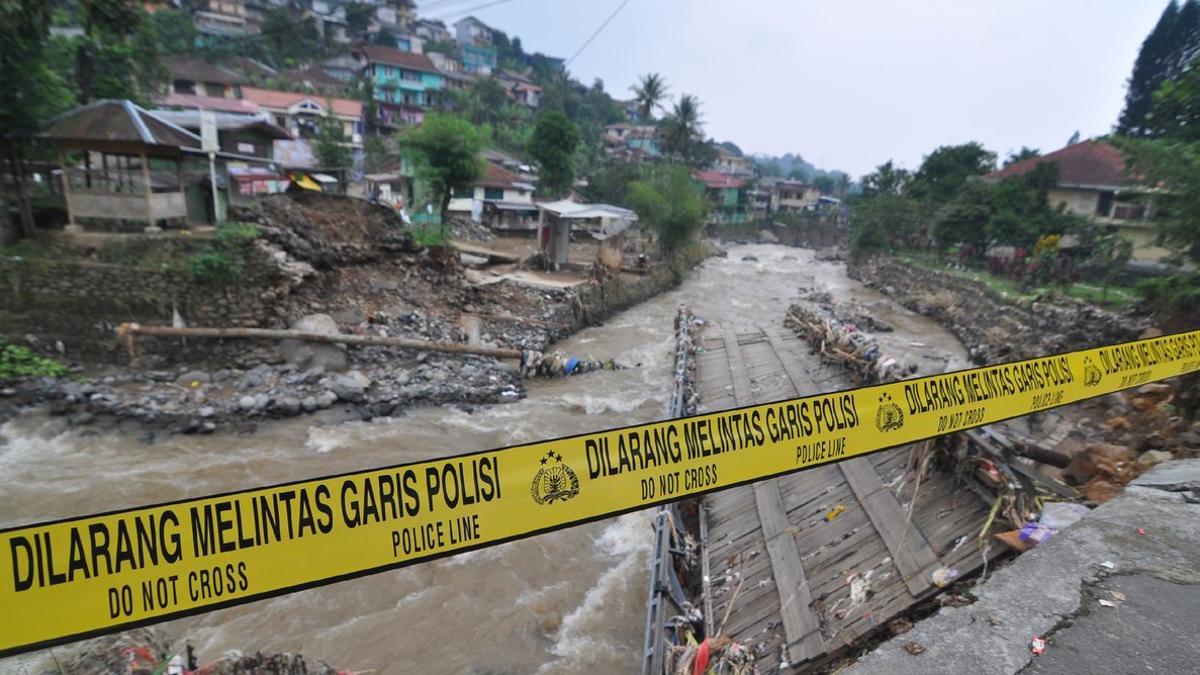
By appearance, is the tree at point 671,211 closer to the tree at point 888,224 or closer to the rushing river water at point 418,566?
the tree at point 888,224

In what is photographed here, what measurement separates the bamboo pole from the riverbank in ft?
0.87

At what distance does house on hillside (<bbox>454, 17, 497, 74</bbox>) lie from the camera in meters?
78.6

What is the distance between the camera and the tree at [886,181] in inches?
1852

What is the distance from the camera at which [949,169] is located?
3853 centimetres

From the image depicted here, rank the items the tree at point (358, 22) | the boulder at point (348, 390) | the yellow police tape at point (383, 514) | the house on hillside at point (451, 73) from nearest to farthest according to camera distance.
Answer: the yellow police tape at point (383, 514)
the boulder at point (348, 390)
the house on hillside at point (451, 73)
the tree at point (358, 22)

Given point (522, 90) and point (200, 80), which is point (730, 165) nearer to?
point (522, 90)

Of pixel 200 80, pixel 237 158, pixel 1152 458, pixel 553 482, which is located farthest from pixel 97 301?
pixel 200 80

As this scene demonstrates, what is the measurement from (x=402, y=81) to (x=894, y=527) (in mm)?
62643

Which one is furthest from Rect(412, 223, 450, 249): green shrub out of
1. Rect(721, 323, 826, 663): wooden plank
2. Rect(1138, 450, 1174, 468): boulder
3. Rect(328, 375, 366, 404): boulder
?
Rect(1138, 450, 1174, 468): boulder

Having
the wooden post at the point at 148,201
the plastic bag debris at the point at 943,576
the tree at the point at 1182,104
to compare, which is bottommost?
the plastic bag debris at the point at 943,576

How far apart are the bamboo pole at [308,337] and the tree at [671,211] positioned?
18751 mm

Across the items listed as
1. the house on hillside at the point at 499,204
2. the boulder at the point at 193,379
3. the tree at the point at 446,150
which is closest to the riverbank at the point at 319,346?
the boulder at the point at 193,379

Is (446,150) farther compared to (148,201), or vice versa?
(446,150)

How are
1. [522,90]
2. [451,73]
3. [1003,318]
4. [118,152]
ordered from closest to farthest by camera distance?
[118,152] < [1003,318] < [451,73] < [522,90]
